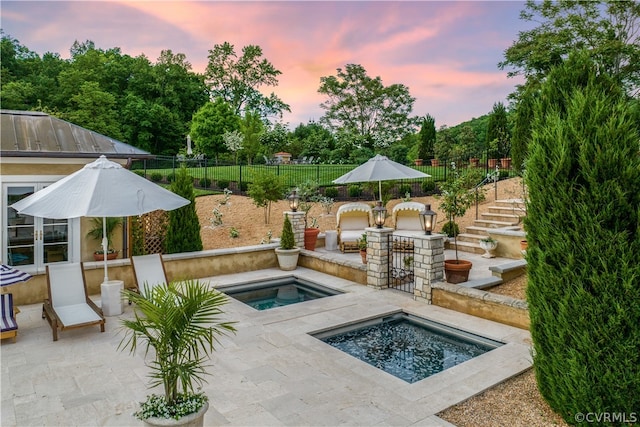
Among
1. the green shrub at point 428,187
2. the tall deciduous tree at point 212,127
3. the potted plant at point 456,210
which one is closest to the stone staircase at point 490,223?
the potted plant at point 456,210

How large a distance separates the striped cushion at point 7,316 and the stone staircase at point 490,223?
9.73m

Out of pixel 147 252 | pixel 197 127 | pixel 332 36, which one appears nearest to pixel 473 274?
pixel 147 252

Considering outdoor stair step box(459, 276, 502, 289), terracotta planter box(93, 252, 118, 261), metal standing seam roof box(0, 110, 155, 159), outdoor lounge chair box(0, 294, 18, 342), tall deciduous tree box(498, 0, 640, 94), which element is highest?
tall deciduous tree box(498, 0, 640, 94)

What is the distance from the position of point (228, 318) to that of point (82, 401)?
2.63 m

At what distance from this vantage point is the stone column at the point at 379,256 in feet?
25.0

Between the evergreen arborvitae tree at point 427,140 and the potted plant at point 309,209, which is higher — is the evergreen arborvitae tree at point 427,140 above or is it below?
above

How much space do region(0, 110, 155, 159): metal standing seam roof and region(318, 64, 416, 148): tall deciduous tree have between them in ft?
85.2

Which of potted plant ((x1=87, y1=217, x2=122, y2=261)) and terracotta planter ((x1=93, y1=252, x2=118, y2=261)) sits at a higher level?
potted plant ((x1=87, y1=217, x2=122, y2=261))

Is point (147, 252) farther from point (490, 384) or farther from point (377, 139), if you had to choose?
point (377, 139)

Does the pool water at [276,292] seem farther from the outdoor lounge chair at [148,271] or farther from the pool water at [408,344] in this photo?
the pool water at [408,344]

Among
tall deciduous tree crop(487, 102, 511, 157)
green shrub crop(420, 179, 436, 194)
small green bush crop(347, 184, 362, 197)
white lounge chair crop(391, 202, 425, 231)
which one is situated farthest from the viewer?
tall deciduous tree crop(487, 102, 511, 157)

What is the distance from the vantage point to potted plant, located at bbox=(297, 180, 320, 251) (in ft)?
35.6

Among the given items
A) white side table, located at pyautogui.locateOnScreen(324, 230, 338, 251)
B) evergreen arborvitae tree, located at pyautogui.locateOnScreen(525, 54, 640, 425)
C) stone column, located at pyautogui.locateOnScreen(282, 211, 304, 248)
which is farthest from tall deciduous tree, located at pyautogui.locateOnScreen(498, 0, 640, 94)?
evergreen arborvitae tree, located at pyautogui.locateOnScreen(525, 54, 640, 425)

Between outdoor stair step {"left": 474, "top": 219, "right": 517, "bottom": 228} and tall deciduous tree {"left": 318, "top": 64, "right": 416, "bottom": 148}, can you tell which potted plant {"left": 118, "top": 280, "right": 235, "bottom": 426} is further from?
tall deciduous tree {"left": 318, "top": 64, "right": 416, "bottom": 148}
